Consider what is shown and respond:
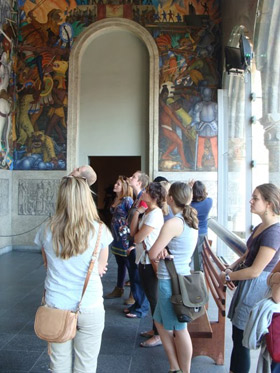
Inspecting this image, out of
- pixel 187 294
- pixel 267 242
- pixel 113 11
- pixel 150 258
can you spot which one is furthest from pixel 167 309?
pixel 113 11

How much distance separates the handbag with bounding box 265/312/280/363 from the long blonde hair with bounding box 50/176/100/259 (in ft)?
3.78

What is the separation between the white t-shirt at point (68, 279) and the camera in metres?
2.25

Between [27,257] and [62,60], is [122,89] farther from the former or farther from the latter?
[27,257]

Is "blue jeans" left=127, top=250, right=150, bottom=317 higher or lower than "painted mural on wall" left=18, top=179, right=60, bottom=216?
lower

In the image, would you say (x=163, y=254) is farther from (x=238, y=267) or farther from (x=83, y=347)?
(x=83, y=347)

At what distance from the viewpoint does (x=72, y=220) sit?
7.32 feet

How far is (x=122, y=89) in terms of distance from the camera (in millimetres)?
11039

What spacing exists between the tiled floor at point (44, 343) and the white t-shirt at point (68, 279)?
59.5 inches

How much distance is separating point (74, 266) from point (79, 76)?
9387 mm

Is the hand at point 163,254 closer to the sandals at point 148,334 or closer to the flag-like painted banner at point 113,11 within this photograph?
the sandals at point 148,334

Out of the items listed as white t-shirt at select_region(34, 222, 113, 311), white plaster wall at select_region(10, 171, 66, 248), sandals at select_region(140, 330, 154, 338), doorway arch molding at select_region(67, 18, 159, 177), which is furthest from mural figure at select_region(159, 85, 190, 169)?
white t-shirt at select_region(34, 222, 113, 311)

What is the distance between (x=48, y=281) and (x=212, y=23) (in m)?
10.2

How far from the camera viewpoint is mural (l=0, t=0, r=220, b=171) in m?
10.6

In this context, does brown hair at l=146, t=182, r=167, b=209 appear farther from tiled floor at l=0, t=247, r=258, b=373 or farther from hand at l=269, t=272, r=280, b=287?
hand at l=269, t=272, r=280, b=287
